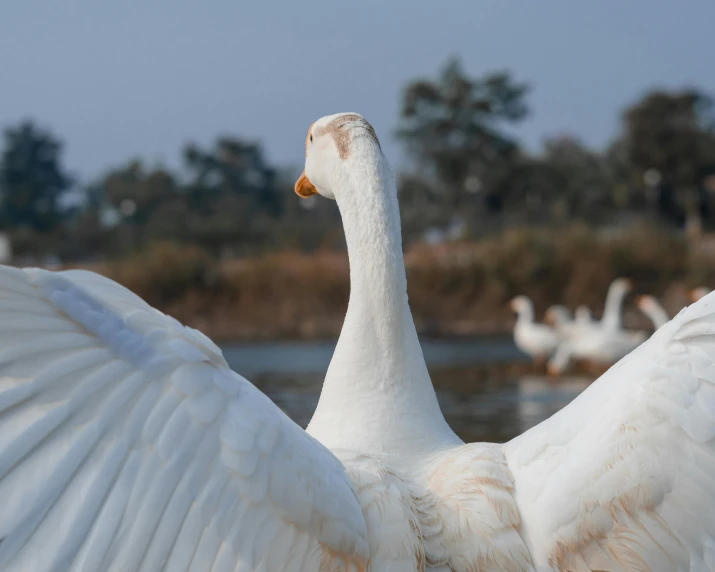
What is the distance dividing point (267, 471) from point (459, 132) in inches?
2068

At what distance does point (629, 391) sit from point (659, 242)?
29.5 metres

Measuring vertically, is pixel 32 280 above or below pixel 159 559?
above

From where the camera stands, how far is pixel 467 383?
13961 millimetres

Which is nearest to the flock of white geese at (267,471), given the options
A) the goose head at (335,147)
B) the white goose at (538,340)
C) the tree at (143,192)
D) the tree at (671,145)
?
the goose head at (335,147)

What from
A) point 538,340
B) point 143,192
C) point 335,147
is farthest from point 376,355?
point 143,192

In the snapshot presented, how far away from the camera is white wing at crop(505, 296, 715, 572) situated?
2.32m

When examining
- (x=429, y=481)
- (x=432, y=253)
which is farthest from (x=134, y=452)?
(x=432, y=253)

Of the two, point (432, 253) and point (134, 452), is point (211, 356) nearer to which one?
point (134, 452)

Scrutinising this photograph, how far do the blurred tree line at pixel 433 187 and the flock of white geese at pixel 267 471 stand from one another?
1458 inches

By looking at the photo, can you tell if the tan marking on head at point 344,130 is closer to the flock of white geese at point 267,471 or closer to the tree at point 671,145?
the flock of white geese at point 267,471

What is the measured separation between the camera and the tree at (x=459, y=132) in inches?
2053

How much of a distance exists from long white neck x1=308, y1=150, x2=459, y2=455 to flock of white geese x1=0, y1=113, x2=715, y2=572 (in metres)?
0.32

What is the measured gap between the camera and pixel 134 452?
2.14 meters

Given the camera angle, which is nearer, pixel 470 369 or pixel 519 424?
pixel 519 424
